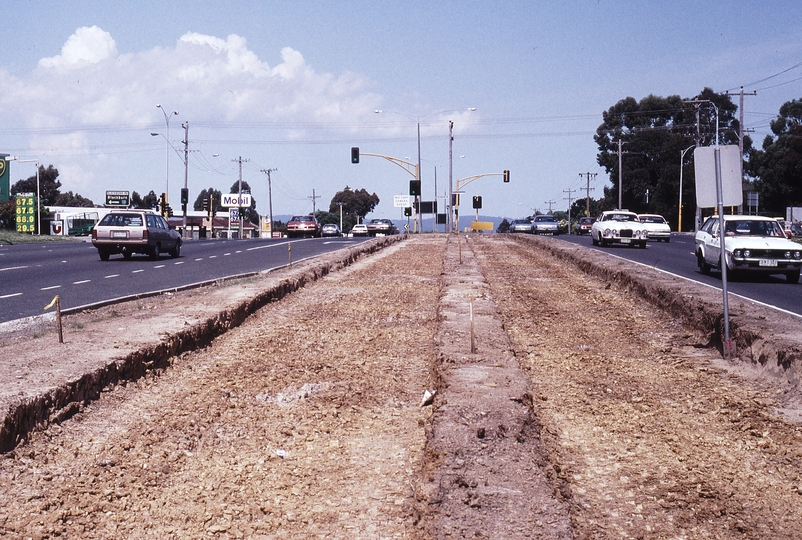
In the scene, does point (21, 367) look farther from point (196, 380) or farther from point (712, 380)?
point (712, 380)

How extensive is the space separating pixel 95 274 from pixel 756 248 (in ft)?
52.5

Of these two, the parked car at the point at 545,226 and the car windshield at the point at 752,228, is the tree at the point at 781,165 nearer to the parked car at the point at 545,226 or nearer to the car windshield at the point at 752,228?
the parked car at the point at 545,226

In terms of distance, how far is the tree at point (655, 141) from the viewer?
83.8 m

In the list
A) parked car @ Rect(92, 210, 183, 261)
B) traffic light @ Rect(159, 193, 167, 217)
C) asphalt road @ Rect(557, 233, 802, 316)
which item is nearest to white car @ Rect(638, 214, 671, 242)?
asphalt road @ Rect(557, 233, 802, 316)

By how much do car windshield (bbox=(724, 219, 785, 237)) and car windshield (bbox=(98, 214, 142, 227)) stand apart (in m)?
17.3

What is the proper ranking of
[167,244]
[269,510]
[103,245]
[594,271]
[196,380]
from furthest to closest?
[167,244] → [103,245] → [594,271] → [196,380] → [269,510]

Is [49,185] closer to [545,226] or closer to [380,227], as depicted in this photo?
[380,227]

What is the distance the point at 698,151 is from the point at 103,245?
19.3 meters

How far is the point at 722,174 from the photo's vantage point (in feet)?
34.1

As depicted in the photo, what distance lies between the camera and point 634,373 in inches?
356

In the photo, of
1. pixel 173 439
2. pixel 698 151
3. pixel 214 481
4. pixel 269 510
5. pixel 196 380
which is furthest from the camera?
pixel 698 151

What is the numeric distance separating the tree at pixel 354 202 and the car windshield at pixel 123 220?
143864mm

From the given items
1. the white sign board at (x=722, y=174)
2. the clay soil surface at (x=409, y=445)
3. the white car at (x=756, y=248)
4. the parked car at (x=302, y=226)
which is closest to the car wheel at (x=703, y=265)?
the white car at (x=756, y=248)

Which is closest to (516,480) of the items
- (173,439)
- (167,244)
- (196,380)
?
(173,439)
